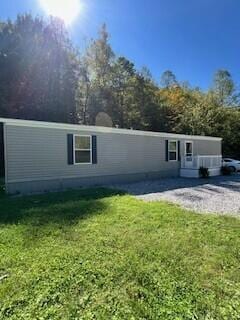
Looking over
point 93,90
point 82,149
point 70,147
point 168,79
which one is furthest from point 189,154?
point 168,79

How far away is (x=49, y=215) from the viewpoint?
6.00 meters

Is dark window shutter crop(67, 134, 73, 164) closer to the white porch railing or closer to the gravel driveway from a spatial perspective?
the gravel driveway

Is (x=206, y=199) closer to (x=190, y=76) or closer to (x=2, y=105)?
(x=2, y=105)

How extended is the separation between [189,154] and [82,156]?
7637 mm

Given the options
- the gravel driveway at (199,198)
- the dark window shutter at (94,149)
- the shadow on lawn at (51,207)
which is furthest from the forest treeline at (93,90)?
the gravel driveway at (199,198)

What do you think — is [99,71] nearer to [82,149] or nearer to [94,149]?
[94,149]

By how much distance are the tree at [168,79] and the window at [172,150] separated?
17.8m

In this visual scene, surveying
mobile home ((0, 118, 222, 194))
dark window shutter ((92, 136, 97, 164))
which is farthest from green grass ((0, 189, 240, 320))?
dark window shutter ((92, 136, 97, 164))

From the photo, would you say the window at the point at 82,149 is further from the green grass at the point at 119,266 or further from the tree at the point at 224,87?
the tree at the point at 224,87

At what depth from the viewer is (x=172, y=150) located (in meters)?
15.1

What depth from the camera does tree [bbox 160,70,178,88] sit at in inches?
1234

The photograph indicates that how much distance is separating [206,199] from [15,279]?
6.35 meters

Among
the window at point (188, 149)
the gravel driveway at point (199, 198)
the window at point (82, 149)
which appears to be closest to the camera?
the gravel driveway at point (199, 198)

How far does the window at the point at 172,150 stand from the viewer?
14894 mm
